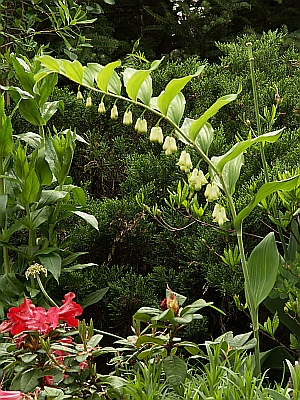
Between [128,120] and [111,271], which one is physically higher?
[128,120]

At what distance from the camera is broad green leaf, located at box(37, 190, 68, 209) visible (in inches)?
73.8

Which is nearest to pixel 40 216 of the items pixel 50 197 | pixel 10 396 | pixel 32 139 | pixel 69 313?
pixel 50 197

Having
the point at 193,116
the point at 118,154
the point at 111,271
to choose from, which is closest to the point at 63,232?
the point at 111,271

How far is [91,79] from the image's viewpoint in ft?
5.17

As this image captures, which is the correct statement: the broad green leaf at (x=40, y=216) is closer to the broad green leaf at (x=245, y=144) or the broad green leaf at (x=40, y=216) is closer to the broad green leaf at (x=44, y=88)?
the broad green leaf at (x=44, y=88)

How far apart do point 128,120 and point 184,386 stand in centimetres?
70

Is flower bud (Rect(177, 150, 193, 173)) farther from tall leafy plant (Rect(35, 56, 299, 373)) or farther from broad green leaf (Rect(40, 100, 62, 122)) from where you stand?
broad green leaf (Rect(40, 100, 62, 122))

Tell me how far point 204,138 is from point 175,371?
652 mm

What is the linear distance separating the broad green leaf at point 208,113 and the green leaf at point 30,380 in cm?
68

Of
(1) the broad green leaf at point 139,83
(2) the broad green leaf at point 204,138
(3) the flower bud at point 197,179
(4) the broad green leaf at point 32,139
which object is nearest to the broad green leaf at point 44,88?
(4) the broad green leaf at point 32,139

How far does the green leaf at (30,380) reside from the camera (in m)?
1.28

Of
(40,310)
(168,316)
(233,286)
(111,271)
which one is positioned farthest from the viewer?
(111,271)

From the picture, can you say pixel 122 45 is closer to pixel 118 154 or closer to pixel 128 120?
pixel 118 154

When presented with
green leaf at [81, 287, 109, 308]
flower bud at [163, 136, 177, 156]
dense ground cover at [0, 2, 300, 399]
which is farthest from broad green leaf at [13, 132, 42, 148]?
flower bud at [163, 136, 177, 156]
